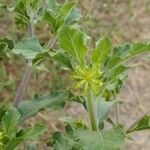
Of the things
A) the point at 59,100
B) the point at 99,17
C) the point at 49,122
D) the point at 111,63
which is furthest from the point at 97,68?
the point at 99,17

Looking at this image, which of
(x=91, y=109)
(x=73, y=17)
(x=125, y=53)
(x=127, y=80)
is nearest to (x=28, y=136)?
(x=91, y=109)

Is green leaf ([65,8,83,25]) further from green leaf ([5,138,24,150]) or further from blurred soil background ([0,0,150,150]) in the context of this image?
blurred soil background ([0,0,150,150])

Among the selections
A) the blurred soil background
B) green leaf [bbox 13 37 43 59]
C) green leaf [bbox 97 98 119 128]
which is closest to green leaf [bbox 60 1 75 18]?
green leaf [bbox 13 37 43 59]

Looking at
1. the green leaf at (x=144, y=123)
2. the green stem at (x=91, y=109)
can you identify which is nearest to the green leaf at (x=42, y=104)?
the green stem at (x=91, y=109)

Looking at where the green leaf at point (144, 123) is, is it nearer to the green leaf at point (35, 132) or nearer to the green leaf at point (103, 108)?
the green leaf at point (103, 108)

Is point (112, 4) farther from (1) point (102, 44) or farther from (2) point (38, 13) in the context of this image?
(1) point (102, 44)

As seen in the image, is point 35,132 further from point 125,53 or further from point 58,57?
point 125,53
